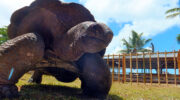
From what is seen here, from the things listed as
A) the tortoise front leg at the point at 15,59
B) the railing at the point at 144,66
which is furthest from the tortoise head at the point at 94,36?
the railing at the point at 144,66

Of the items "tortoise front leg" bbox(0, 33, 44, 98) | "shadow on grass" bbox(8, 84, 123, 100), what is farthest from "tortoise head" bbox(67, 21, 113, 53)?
"shadow on grass" bbox(8, 84, 123, 100)

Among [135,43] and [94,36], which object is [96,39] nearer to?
[94,36]

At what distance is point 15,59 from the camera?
1.75 m

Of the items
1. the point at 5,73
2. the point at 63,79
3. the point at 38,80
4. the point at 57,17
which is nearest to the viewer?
the point at 5,73

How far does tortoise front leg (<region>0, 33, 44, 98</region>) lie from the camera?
1719 millimetres

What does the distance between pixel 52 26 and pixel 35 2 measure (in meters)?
0.45

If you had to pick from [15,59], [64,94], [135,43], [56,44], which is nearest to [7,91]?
[15,59]

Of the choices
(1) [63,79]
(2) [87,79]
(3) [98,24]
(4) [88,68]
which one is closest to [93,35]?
(3) [98,24]

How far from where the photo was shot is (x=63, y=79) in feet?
10.3

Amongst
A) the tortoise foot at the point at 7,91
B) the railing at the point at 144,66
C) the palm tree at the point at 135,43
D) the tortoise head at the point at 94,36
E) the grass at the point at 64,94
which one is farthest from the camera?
the palm tree at the point at 135,43

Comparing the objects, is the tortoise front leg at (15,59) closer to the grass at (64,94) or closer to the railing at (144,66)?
the grass at (64,94)

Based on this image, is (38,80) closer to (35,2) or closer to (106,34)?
(35,2)

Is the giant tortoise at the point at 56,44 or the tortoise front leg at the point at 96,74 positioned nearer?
the giant tortoise at the point at 56,44

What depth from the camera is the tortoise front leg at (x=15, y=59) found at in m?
1.72
